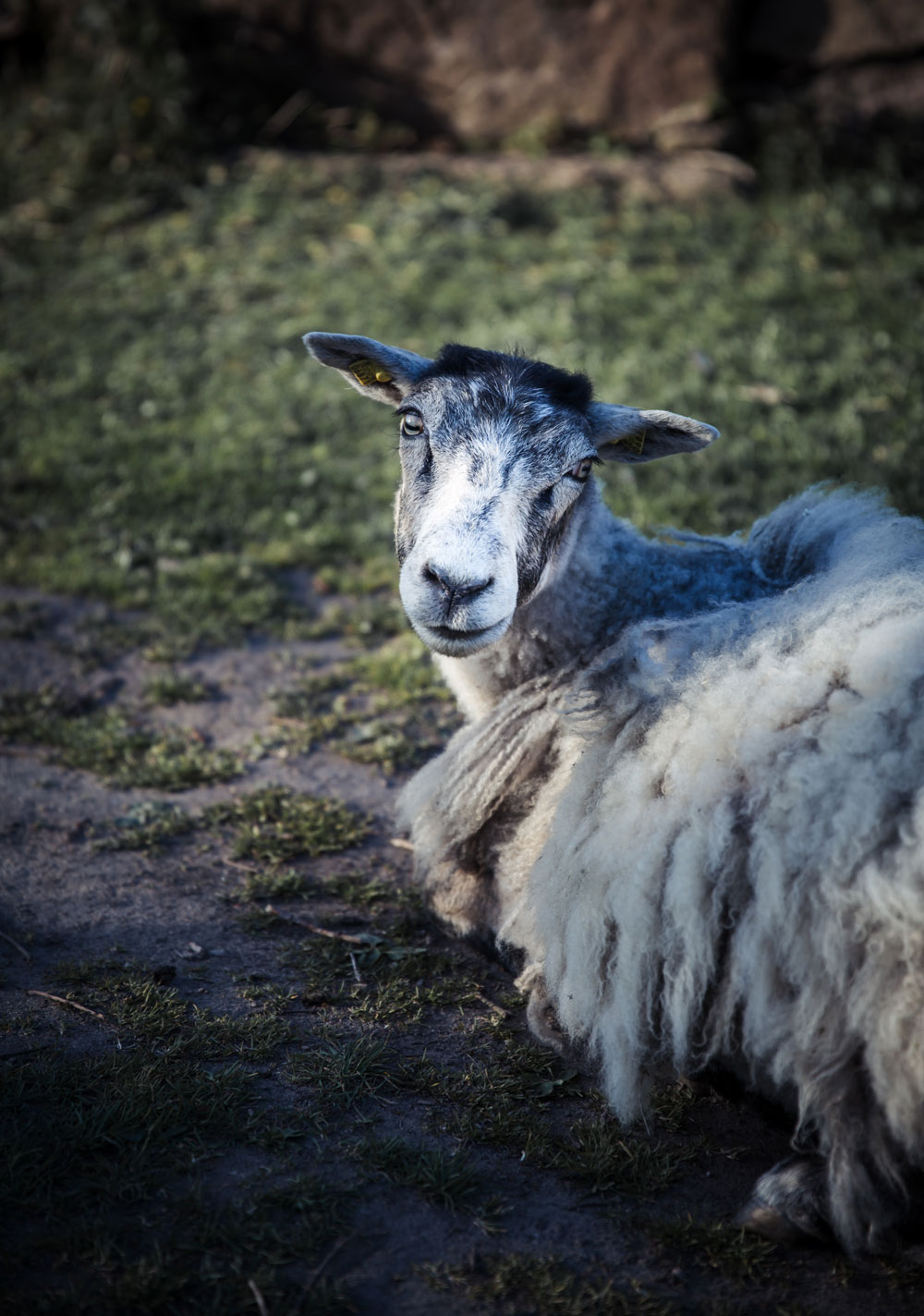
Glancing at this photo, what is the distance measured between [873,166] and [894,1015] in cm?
968

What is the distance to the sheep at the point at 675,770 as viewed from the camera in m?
2.53

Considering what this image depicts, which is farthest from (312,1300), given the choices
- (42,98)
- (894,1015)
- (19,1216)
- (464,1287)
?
(42,98)

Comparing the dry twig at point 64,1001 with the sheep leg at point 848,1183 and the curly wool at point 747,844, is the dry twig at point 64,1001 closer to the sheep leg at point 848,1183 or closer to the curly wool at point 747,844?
the curly wool at point 747,844

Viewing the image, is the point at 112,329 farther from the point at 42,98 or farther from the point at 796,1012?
the point at 796,1012

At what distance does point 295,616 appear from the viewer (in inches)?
231

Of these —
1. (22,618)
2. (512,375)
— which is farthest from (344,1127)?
(22,618)

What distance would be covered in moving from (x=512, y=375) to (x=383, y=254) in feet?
21.8

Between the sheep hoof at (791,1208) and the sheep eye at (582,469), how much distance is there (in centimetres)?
212

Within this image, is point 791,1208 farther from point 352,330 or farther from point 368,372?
point 352,330

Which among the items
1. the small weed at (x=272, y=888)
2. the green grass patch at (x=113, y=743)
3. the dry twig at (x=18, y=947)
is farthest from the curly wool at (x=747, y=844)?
the green grass patch at (x=113, y=743)

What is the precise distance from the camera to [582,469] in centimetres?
357

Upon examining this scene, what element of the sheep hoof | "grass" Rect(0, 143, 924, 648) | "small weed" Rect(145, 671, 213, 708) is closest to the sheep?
the sheep hoof

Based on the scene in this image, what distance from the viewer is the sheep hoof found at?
8.36 ft

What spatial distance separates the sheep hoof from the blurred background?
12.0 feet
